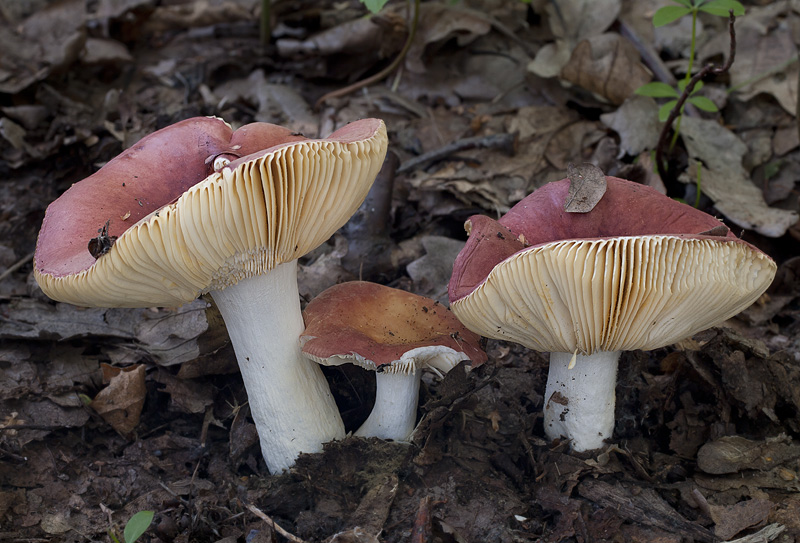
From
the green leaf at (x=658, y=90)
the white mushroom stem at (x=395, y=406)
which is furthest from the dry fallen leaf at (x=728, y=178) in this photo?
the white mushroom stem at (x=395, y=406)

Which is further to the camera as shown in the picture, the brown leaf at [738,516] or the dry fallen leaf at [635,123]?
the dry fallen leaf at [635,123]

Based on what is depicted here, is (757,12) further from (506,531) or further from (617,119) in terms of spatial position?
(506,531)

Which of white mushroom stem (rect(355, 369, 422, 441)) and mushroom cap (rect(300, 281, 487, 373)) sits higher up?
mushroom cap (rect(300, 281, 487, 373))

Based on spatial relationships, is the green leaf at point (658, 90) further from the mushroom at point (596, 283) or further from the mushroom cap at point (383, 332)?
the mushroom cap at point (383, 332)

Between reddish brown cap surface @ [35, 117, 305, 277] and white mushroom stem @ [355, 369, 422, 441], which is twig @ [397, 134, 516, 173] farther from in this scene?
white mushroom stem @ [355, 369, 422, 441]

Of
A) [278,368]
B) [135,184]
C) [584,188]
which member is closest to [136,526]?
[278,368]

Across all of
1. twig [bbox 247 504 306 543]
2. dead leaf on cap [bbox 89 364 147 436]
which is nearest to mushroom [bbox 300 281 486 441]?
twig [bbox 247 504 306 543]

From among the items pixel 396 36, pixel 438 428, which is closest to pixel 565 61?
pixel 396 36
